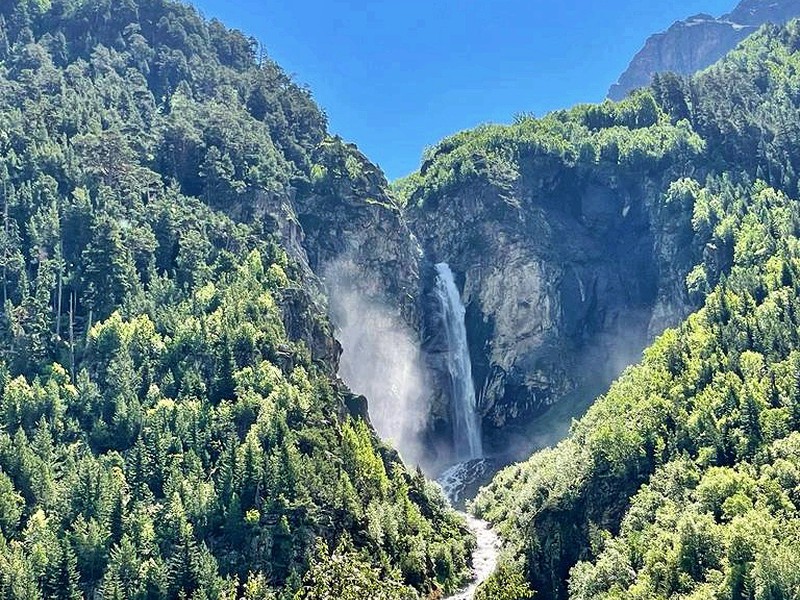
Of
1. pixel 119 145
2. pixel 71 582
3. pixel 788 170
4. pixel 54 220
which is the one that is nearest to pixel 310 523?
pixel 71 582

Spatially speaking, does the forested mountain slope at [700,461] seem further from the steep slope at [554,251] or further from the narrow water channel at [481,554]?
the steep slope at [554,251]

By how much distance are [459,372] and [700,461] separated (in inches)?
2103

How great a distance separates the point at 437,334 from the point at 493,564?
48771mm

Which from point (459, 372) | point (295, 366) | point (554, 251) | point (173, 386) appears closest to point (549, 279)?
point (554, 251)

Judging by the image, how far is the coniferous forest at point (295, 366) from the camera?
72.7 metres

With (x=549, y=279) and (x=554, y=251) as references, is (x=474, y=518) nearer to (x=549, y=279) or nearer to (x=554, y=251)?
(x=549, y=279)

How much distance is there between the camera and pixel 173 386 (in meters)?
88.4

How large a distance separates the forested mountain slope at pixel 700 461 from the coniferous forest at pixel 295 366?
0.27 m

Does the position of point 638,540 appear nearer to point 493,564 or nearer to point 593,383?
point 493,564

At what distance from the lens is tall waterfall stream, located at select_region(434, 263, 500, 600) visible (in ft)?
403

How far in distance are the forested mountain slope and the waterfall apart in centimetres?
1524

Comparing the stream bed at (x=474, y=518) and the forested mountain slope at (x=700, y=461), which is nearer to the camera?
the forested mountain slope at (x=700, y=461)

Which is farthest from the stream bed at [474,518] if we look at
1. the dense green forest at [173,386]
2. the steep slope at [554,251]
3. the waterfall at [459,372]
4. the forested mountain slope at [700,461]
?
the steep slope at [554,251]

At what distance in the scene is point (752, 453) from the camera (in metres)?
80.2
